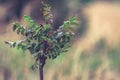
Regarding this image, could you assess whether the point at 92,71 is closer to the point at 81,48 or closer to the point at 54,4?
the point at 81,48

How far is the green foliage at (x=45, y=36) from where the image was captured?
8.68 feet

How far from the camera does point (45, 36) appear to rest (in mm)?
2650

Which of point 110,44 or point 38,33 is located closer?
point 38,33

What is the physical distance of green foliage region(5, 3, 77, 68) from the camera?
2.65 metres

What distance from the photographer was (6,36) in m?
3.17

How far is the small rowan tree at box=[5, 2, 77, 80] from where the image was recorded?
2646mm

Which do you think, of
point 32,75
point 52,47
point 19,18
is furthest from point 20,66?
point 52,47

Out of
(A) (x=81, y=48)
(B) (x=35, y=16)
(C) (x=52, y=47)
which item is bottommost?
(C) (x=52, y=47)

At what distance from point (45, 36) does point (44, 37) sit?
0.6 inches

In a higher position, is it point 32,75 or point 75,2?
point 75,2

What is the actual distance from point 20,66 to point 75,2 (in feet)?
1.87

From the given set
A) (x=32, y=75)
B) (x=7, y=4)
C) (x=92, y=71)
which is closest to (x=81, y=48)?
(x=92, y=71)

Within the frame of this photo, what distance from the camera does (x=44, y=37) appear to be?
Answer: 8.66 ft

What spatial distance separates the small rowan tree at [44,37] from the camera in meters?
2.65
